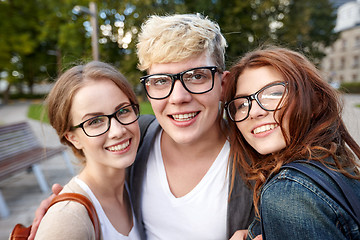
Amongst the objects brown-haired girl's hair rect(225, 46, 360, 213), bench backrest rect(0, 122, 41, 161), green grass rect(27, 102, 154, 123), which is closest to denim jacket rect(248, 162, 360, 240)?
brown-haired girl's hair rect(225, 46, 360, 213)

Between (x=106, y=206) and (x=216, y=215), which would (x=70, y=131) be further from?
(x=216, y=215)

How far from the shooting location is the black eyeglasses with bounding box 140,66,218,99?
5.49 ft

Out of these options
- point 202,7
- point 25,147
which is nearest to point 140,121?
point 25,147

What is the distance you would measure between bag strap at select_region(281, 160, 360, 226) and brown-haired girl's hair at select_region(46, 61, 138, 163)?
4.19ft

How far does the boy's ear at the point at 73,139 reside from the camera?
5.76ft

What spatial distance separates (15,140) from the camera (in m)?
5.38

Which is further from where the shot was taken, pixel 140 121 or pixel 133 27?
pixel 133 27

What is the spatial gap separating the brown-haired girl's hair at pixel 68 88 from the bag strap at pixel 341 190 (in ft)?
4.19

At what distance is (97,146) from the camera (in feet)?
5.59

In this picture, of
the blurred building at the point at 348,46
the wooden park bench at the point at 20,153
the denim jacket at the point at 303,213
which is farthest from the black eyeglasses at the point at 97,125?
the blurred building at the point at 348,46

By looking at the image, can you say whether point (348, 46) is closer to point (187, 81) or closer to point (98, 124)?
point (187, 81)

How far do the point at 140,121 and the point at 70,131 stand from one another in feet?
2.18

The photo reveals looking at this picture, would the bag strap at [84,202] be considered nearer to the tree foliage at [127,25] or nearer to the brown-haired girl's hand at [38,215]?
the brown-haired girl's hand at [38,215]

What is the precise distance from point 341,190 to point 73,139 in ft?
5.22
